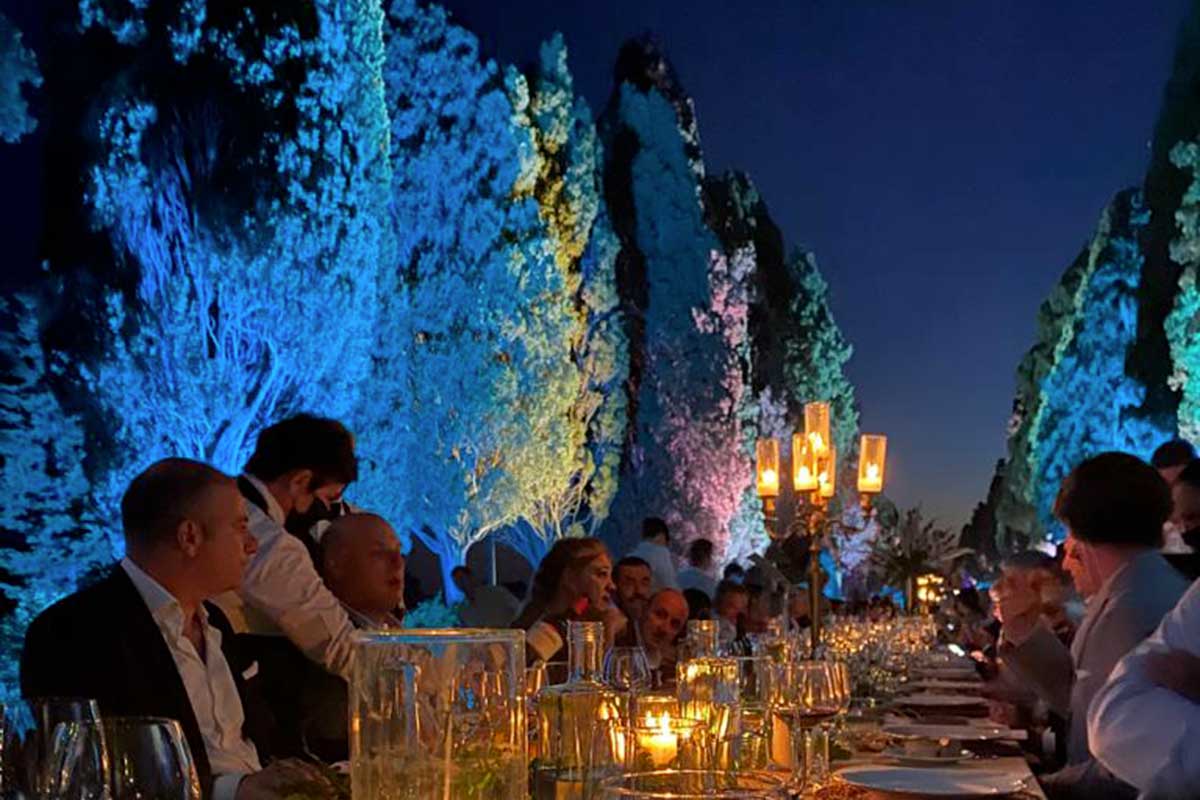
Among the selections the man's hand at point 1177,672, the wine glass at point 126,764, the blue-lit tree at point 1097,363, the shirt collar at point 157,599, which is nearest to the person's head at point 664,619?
the shirt collar at point 157,599

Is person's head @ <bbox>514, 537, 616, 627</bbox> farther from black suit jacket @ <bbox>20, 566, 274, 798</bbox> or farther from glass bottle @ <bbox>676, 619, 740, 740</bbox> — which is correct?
glass bottle @ <bbox>676, 619, 740, 740</bbox>

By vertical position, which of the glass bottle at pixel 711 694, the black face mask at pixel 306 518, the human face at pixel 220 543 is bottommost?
the glass bottle at pixel 711 694

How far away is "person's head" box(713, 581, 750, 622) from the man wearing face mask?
4924 millimetres

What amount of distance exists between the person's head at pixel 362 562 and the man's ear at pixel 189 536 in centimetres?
116

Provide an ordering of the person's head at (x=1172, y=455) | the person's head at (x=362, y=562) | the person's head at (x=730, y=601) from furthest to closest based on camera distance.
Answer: the person's head at (x=730, y=601), the person's head at (x=1172, y=455), the person's head at (x=362, y=562)

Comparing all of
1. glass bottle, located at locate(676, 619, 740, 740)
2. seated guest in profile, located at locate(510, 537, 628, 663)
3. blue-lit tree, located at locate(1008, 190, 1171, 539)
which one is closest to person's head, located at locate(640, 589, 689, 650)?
seated guest in profile, located at locate(510, 537, 628, 663)

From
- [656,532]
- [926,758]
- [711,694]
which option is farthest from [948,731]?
[656,532]

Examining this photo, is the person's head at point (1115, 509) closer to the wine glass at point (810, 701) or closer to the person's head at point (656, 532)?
the wine glass at point (810, 701)

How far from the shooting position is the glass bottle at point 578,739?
4.66 feet

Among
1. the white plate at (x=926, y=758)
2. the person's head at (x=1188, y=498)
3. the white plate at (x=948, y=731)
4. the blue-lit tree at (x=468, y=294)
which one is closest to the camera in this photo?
the white plate at (x=926, y=758)

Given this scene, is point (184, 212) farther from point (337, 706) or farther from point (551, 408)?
point (337, 706)

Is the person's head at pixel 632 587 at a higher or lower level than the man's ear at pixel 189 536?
lower

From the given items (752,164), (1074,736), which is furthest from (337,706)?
(752,164)

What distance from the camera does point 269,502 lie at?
4305 millimetres
